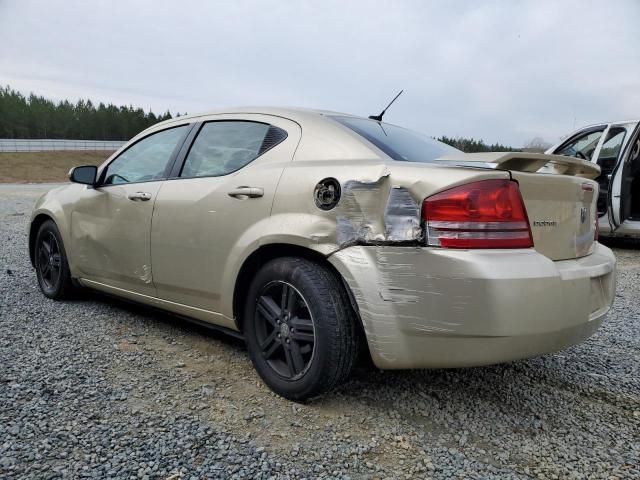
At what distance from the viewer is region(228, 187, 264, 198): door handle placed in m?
2.67

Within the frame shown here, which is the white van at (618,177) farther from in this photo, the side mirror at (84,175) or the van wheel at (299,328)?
the side mirror at (84,175)

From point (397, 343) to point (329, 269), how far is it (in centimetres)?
47

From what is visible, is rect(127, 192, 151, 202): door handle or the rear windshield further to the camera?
rect(127, 192, 151, 202): door handle

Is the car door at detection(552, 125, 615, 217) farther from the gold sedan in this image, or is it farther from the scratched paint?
the scratched paint

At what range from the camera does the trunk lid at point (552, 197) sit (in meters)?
2.24

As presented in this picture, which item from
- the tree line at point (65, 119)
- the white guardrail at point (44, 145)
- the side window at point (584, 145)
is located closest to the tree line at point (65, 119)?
the tree line at point (65, 119)

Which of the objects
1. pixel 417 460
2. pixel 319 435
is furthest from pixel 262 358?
pixel 417 460

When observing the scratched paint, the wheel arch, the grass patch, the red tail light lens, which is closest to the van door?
the red tail light lens

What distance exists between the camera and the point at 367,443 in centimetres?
218

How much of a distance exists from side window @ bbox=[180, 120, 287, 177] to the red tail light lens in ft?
3.50

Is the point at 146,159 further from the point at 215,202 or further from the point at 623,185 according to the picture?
the point at 623,185

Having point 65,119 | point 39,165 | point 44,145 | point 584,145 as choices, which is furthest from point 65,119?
point 584,145

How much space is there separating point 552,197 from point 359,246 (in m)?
0.91

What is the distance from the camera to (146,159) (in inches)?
144
